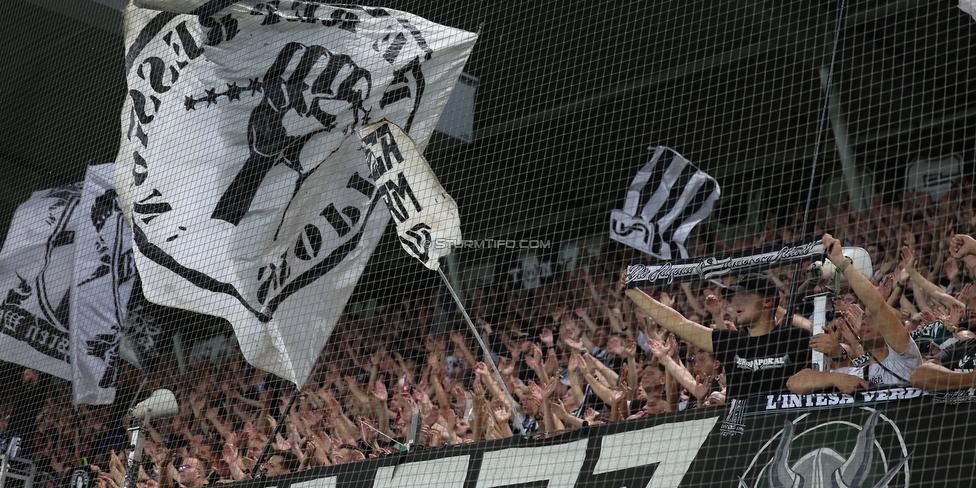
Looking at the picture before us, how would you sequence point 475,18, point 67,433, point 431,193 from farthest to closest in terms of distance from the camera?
point 67,433
point 475,18
point 431,193

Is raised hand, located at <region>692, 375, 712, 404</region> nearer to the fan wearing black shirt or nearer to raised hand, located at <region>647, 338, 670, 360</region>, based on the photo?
raised hand, located at <region>647, 338, 670, 360</region>

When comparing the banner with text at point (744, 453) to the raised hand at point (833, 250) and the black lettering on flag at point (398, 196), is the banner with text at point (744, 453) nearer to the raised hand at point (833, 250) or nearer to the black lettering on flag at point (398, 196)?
the raised hand at point (833, 250)

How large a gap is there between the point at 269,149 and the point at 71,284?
3249 mm

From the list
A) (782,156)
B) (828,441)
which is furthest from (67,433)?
(828,441)

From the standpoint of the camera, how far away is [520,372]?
7918mm

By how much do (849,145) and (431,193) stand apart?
4.65 metres

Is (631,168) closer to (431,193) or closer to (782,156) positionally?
(782,156)

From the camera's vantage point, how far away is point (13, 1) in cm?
1048

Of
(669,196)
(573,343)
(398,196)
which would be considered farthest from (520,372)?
(398,196)

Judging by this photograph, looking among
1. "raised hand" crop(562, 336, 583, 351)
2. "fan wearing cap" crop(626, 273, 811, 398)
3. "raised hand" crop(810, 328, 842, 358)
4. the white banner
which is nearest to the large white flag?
"raised hand" crop(562, 336, 583, 351)

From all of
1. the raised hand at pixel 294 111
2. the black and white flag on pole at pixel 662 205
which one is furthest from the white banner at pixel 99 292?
the black and white flag on pole at pixel 662 205

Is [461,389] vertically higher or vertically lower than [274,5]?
lower

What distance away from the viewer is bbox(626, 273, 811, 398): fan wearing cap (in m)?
4.68

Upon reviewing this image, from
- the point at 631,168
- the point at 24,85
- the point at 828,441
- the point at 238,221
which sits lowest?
the point at 828,441
